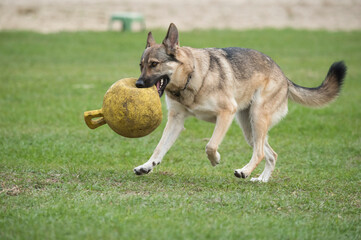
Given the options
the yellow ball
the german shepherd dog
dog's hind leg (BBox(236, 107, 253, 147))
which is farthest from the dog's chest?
dog's hind leg (BBox(236, 107, 253, 147))

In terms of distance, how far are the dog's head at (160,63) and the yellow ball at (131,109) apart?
0.50 feet

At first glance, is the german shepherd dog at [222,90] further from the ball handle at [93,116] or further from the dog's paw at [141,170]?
the ball handle at [93,116]

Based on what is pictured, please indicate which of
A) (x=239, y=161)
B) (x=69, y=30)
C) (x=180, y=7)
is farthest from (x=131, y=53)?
(x=239, y=161)

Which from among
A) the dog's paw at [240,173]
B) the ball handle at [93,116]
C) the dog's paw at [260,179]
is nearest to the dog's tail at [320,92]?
the dog's paw at [260,179]

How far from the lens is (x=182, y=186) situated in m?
6.81

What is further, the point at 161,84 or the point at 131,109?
the point at 161,84

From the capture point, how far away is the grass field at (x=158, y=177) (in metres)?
5.16

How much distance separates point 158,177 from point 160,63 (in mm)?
1553

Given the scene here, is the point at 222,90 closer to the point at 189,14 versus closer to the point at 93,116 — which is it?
the point at 93,116

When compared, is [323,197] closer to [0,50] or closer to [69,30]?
[0,50]

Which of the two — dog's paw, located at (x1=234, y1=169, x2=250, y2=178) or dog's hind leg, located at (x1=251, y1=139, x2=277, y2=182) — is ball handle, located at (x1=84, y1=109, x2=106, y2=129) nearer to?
dog's paw, located at (x1=234, y1=169, x2=250, y2=178)

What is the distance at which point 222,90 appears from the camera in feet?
23.7

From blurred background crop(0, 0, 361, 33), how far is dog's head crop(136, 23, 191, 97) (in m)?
23.1

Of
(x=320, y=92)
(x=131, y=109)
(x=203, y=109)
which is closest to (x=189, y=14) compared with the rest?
(x=320, y=92)
